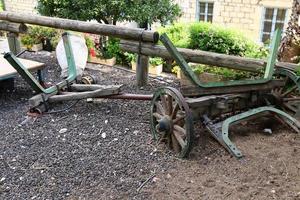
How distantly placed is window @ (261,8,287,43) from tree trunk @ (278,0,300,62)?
5124 mm

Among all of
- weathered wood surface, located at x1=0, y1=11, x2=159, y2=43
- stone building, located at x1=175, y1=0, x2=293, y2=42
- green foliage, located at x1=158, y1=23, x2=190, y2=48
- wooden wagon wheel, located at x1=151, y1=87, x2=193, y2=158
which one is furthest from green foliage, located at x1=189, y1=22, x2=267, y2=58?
stone building, located at x1=175, y1=0, x2=293, y2=42

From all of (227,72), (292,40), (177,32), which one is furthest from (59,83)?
(292,40)

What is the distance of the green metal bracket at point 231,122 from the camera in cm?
372

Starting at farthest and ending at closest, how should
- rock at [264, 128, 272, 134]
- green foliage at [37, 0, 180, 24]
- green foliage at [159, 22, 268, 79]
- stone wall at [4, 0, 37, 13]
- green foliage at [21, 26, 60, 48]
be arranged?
stone wall at [4, 0, 37, 13], green foliage at [37, 0, 180, 24], green foliage at [21, 26, 60, 48], green foliage at [159, 22, 268, 79], rock at [264, 128, 272, 134]

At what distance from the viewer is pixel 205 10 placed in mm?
11680

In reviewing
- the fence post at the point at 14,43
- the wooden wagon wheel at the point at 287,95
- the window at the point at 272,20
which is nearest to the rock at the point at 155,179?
the wooden wagon wheel at the point at 287,95

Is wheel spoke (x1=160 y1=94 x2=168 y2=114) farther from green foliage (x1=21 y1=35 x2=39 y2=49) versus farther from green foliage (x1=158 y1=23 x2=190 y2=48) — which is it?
green foliage (x1=21 y1=35 x2=39 y2=49)

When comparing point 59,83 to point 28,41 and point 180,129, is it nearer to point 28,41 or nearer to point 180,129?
point 180,129

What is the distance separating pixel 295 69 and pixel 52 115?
3.21m

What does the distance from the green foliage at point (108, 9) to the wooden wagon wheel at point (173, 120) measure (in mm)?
5405

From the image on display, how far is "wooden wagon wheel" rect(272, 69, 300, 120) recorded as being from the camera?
4301 millimetres

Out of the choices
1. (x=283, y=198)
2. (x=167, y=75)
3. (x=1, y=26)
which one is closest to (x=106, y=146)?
(x=283, y=198)

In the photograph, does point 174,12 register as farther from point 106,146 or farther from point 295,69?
point 106,146

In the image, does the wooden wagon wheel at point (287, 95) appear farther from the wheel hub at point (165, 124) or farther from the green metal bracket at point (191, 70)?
the wheel hub at point (165, 124)
